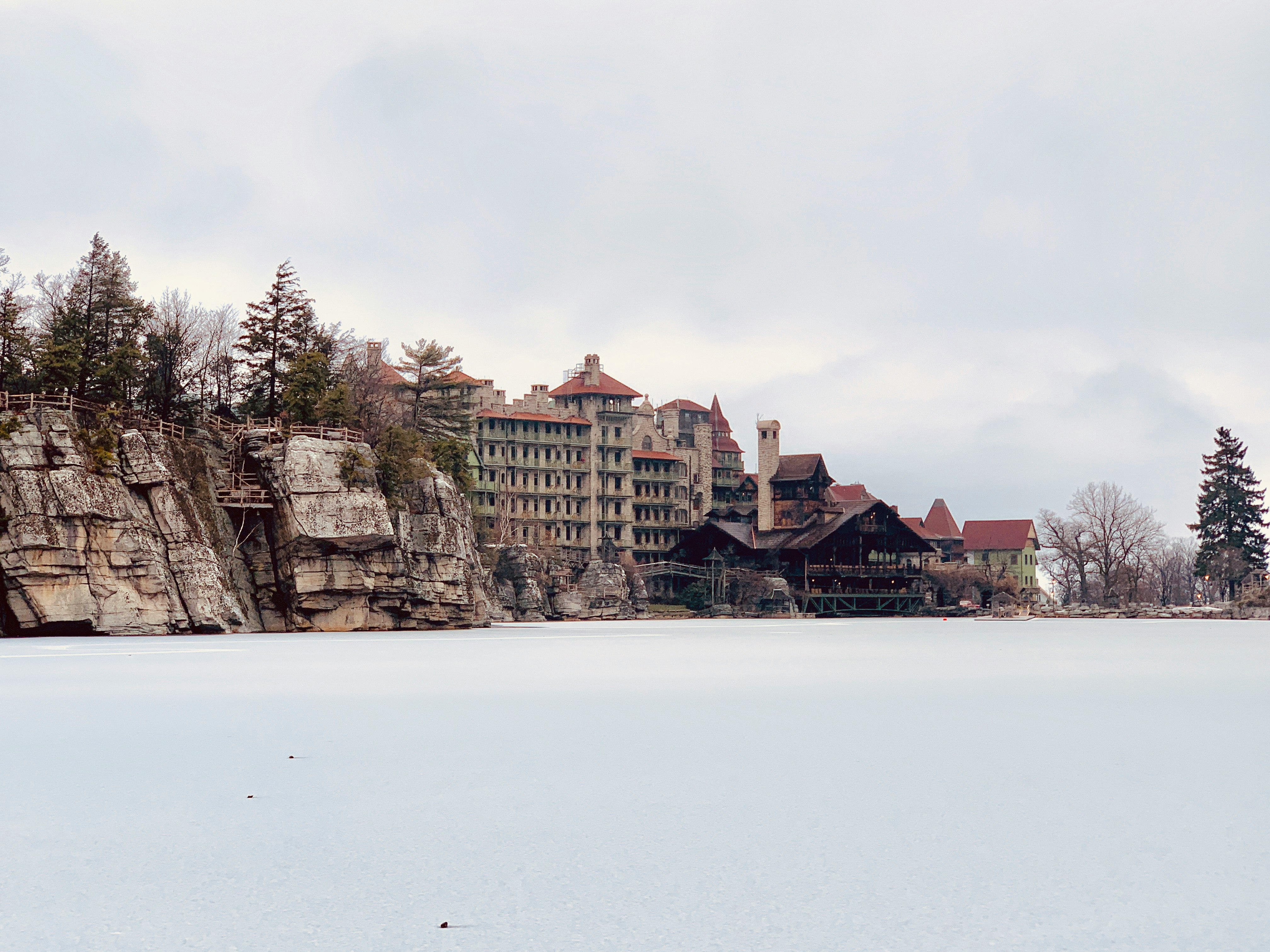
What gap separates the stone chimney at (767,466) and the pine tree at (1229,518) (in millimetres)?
36526

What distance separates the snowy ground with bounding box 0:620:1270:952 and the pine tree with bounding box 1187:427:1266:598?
289 ft

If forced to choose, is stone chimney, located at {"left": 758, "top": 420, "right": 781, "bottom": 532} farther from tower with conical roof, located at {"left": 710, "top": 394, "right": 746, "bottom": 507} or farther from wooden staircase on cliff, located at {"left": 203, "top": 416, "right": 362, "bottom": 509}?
wooden staircase on cliff, located at {"left": 203, "top": 416, "right": 362, "bottom": 509}

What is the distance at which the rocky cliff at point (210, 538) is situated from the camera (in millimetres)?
45656

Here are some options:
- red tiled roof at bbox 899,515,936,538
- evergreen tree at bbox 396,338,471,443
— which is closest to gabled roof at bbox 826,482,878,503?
red tiled roof at bbox 899,515,936,538

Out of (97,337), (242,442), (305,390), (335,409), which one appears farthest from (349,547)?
(97,337)

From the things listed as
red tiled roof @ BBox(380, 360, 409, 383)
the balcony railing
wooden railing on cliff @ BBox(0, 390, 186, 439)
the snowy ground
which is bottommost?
the snowy ground

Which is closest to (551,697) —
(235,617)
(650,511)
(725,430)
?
(235,617)

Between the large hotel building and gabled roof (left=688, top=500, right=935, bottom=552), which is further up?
the large hotel building

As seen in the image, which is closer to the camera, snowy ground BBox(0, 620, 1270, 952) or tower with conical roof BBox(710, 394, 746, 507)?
snowy ground BBox(0, 620, 1270, 952)

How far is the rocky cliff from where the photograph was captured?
45.7 m

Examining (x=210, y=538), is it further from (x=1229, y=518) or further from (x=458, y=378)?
(x=1229, y=518)

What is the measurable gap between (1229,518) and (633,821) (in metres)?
105

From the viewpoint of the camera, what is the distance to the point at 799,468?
361ft

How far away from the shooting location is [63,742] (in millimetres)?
13758
